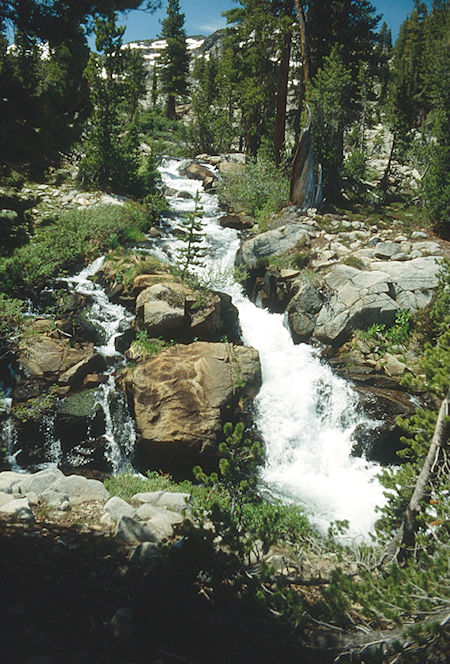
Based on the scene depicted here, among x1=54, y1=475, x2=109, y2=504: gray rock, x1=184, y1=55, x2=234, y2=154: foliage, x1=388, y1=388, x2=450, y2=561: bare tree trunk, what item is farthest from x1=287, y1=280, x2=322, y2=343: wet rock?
x1=184, y1=55, x2=234, y2=154: foliage

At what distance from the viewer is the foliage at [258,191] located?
18.6m

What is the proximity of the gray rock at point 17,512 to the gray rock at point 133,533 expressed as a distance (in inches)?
51.3

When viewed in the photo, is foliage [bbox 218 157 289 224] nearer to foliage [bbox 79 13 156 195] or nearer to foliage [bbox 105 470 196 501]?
foliage [bbox 79 13 156 195]

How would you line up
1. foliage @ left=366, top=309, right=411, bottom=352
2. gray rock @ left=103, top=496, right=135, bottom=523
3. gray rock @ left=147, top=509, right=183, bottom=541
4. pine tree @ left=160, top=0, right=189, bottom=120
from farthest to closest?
pine tree @ left=160, top=0, right=189, bottom=120, foliage @ left=366, top=309, right=411, bottom=352, gray rock @ left=103, top=496, right=135, bottom=523, gray rock @ left=147, top=509, right=183, bottom=541

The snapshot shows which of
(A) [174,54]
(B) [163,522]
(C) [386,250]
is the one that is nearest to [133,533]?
(B) [163,522]

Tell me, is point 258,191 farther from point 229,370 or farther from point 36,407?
point 36,407

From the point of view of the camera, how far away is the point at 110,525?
5.74 metres

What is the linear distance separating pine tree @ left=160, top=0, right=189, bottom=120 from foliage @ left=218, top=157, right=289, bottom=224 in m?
30.4

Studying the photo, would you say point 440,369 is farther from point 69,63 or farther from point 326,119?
point 326,119

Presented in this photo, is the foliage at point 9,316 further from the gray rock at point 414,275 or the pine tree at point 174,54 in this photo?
the pine tree at point 174,54

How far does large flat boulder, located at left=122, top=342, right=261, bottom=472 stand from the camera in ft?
28.0

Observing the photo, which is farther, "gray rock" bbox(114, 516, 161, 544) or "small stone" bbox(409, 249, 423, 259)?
"small stone" bbox(409, 249, 423, 259)

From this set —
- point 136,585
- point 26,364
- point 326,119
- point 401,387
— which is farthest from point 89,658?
point 326,119

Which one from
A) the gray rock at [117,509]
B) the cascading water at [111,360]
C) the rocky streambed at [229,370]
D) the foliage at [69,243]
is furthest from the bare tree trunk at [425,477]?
the foliage at [69,243]
